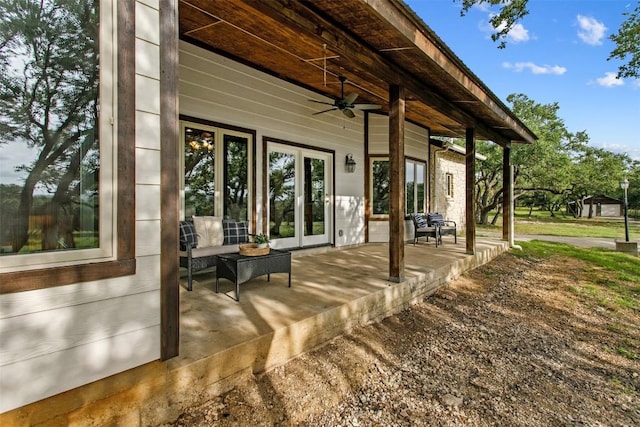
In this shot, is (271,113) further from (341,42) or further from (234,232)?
(341,42)

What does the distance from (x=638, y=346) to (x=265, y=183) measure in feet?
17.1

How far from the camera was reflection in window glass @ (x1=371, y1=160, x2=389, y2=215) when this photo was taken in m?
8.32

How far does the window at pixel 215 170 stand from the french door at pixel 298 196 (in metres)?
0.53

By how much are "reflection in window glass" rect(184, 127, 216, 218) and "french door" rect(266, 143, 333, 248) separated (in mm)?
1059

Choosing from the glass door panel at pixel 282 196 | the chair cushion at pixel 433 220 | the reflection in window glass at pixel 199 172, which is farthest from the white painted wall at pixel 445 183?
the reflection in window glass at pixel 199 172

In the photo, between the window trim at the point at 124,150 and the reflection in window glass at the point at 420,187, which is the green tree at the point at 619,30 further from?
the window trim at the point at 124,150

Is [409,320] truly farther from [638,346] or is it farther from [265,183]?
[265,183]

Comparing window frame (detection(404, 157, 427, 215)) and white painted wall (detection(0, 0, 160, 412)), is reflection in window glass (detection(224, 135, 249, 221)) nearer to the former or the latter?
Result: white painted wall (detection(0, 0, 160, 412))

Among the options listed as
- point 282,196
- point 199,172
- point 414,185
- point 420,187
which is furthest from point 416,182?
point 199,172

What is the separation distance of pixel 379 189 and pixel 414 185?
4.99 ft

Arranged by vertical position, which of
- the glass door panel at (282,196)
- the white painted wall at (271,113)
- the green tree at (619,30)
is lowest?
the glass door panel at (282,196)

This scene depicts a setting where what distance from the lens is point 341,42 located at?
138 inches

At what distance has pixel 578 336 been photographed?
13.2 ft

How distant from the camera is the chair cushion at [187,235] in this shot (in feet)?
13.2
